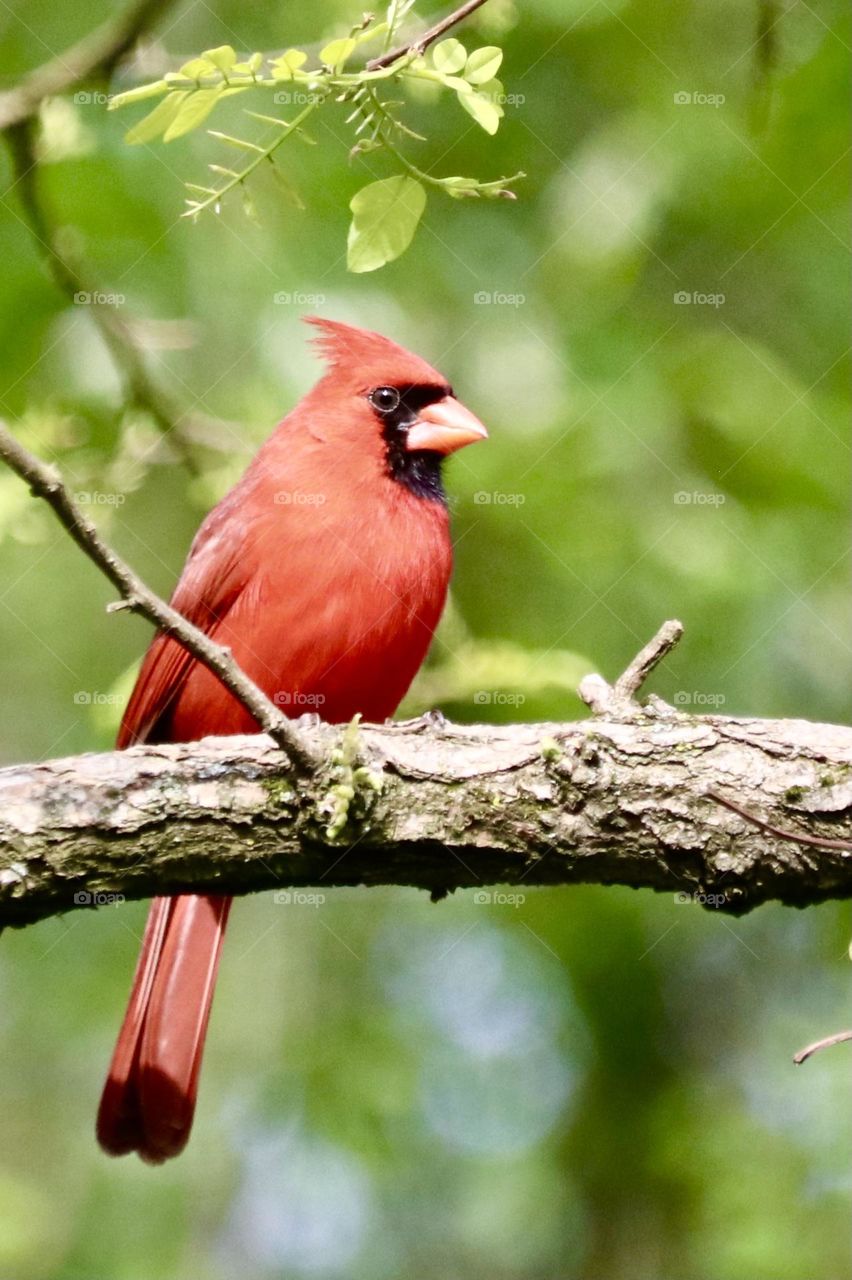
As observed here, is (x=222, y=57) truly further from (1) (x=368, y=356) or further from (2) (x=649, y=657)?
(1) (x=368, y=356)

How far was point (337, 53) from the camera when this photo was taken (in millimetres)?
2033

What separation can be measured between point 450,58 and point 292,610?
162 cm

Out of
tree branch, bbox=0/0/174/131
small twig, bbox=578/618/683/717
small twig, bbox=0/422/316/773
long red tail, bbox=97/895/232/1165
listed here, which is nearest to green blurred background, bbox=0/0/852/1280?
tree branch, bbox=0/0/174/131

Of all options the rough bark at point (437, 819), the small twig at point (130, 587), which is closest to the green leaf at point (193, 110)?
the small twig at point (130, 587)

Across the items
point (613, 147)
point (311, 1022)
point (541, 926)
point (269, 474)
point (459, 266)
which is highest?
point (613, 147)

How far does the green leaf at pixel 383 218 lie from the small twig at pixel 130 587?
544 millimetres

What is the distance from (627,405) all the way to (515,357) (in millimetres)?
444

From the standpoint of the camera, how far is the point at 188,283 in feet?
16.0

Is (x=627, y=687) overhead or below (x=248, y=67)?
below

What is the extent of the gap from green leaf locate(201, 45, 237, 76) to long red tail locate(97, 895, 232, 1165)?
6.34 ft

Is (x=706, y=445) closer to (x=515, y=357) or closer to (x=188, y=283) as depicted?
(x=515, y=357)

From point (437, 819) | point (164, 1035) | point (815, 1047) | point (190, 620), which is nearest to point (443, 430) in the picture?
point (190, 620)

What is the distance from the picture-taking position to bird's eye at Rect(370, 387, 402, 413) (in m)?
3.83

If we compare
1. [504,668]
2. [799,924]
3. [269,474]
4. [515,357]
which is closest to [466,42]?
[515,357]
